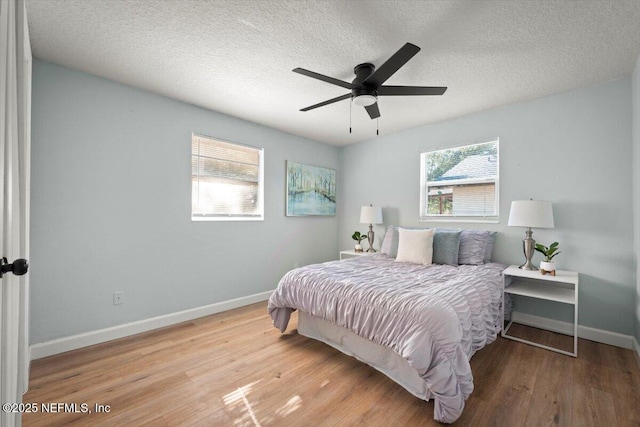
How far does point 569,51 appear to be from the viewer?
2156mm

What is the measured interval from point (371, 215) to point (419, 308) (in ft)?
8.29

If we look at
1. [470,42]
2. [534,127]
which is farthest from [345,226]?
[470,42]

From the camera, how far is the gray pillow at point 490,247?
10.5ft

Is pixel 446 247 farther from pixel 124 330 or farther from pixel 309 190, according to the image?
pixel 124 330

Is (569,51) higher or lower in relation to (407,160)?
higher

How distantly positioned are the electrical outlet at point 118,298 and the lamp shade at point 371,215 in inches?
121

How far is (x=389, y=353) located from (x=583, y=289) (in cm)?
224

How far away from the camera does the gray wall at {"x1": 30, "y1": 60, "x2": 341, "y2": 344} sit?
234cm

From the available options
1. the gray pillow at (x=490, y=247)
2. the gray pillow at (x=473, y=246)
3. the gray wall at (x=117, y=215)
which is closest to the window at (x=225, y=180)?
the gray wall at (x=117, y=215)

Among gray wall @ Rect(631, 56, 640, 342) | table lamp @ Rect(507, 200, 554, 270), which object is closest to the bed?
table lamp @ Rect(507, 200, 554, 270)

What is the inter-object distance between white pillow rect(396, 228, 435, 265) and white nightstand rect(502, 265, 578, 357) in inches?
29.6

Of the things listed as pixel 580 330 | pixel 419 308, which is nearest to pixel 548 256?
pixel 580 330

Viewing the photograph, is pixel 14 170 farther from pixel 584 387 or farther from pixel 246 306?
pixel 584 387

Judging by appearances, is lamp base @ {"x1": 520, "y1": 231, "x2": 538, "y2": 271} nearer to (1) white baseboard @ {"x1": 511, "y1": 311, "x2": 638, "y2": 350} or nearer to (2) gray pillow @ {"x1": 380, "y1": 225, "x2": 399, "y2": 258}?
(1) white baseboard @ {"x1": 511, "y1": 311, "x2": 638, "y2": 350}
